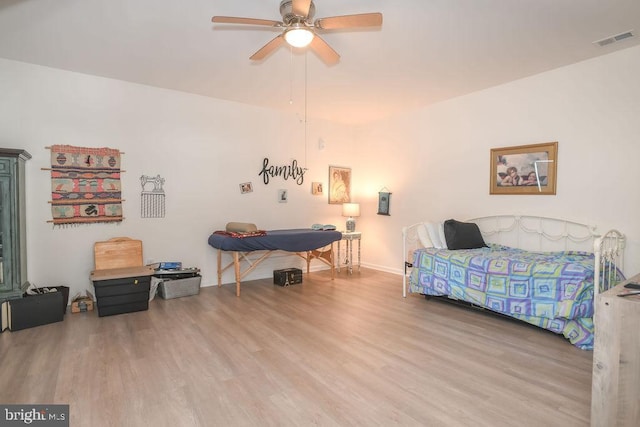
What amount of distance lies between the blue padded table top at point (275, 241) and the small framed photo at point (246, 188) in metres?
0.80

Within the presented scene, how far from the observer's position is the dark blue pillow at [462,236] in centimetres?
392

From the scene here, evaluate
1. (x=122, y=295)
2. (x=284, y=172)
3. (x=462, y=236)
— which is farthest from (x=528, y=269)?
(x=122, y=295)

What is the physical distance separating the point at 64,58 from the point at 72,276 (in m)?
2.28

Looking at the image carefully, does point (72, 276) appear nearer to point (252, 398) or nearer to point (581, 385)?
point (252, 398)

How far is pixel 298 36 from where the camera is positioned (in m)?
2.36

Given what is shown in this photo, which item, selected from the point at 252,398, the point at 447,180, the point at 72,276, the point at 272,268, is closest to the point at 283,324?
the point at 252,398

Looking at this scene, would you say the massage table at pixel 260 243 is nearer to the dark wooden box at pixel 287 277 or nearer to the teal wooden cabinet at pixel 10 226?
the dark wooden box at pixel 287 277

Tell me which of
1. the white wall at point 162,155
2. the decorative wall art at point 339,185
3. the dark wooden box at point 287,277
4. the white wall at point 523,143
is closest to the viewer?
the white wall at point 523,143

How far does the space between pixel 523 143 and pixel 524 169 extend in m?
0.31

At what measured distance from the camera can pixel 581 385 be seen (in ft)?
6.99

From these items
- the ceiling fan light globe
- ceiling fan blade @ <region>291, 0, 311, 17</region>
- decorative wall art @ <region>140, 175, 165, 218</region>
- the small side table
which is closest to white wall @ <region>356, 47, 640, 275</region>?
the small side table

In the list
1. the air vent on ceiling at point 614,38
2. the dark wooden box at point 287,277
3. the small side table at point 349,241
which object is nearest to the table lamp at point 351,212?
the small side table at point 349,241

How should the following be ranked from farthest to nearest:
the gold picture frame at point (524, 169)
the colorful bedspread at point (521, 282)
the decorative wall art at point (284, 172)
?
the decorative wall art at point (284, 172)
the gold picture frame at point (524, 169)
the colorful bedspread at point (521, 282)

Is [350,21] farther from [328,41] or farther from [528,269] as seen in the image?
[528,269]
